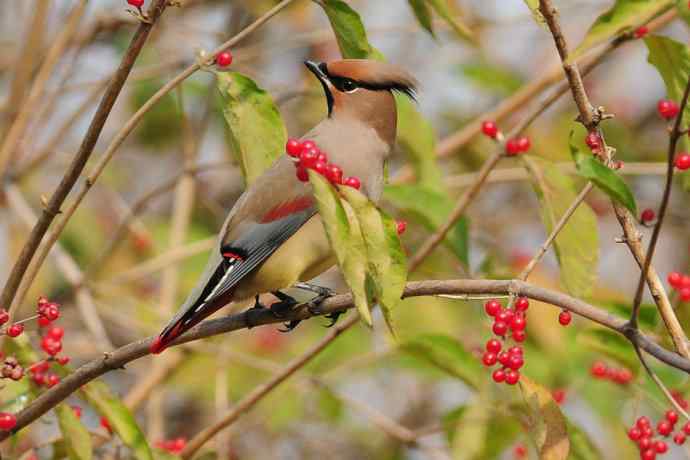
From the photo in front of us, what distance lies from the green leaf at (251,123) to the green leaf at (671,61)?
2.37ft

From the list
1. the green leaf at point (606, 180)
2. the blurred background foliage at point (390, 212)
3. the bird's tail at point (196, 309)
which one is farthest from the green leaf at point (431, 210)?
the green leaf at point (606, 180)

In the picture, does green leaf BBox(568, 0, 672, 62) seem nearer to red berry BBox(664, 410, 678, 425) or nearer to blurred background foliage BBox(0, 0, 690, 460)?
blurred background foliage BBox(0, 0, 690, 460)

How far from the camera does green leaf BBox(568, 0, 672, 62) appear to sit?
1944mm

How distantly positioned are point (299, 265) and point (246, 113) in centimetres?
41

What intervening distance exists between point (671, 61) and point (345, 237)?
789 millimetres

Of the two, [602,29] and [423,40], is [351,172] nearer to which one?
[602,29]

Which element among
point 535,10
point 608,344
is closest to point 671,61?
point 535,10

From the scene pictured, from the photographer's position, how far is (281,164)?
285 cm

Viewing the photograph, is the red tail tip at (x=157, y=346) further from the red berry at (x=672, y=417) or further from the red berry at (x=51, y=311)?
the red berry at (x=672, y=417)

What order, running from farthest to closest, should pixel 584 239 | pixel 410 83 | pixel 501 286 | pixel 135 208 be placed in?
pixel 135 208
pixel 410 83
pixel 584 239
pixel 501 286

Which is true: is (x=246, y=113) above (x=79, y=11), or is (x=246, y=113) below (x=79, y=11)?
below

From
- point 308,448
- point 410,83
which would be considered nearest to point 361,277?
point 410,83

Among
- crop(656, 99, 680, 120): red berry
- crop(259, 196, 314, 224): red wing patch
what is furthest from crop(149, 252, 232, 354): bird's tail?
crop(656, 99, 680, 120): red berry

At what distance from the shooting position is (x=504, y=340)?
226 cm
